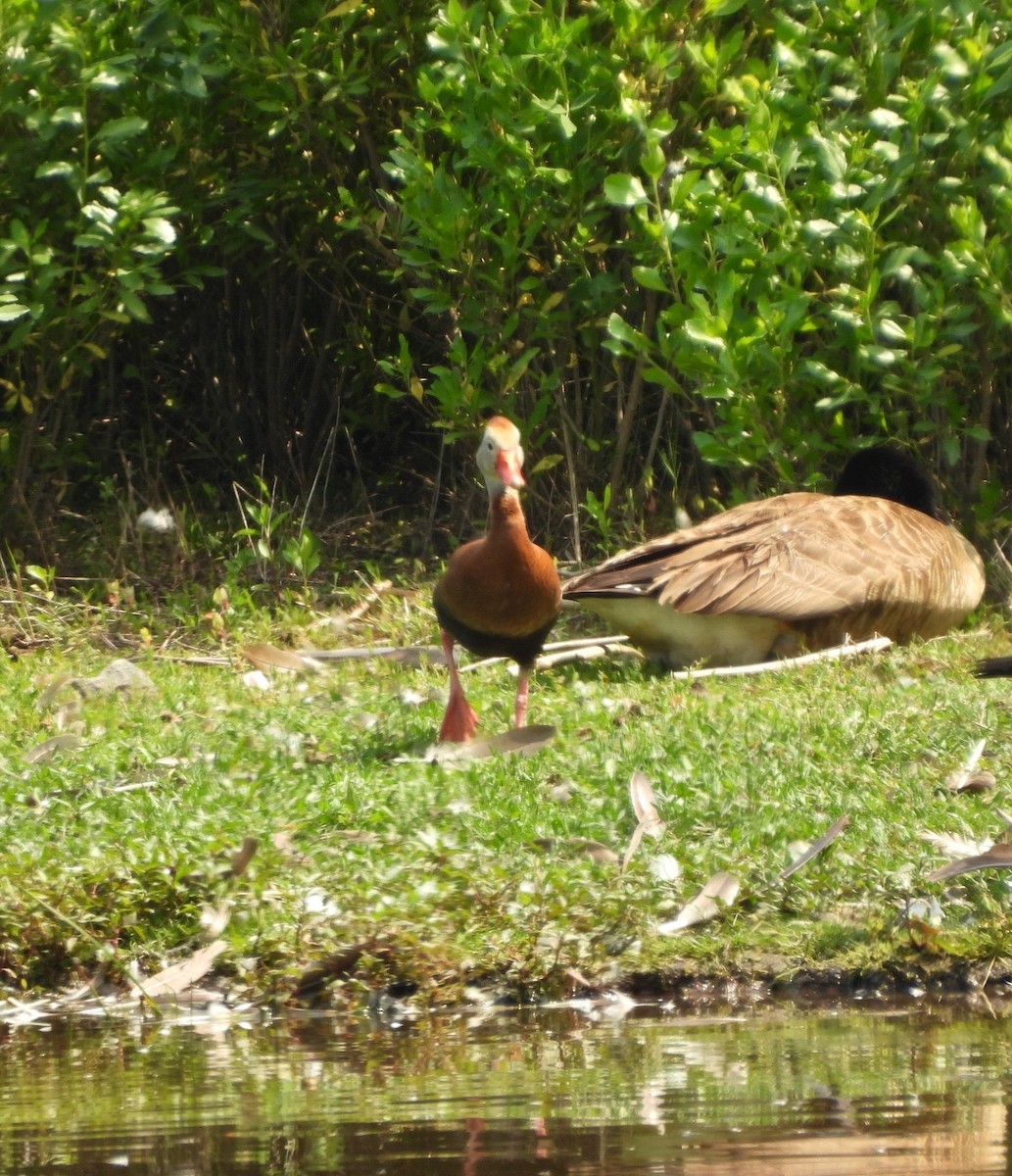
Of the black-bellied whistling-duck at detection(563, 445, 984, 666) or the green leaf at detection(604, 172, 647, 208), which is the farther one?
the green leaf at detection(604, 172, 647, 208)

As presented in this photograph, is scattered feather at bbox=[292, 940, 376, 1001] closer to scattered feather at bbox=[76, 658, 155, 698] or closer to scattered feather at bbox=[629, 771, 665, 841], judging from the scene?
scattered feather at bbox=[629, 771, 665, 841]

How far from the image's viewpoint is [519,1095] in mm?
3691

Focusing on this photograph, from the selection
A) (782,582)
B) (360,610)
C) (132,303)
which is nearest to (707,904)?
(782,582)

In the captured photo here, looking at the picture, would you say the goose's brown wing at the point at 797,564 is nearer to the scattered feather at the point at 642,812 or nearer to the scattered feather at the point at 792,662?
the scattered feather at the point at 792,662

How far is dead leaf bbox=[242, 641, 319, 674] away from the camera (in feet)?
27.4

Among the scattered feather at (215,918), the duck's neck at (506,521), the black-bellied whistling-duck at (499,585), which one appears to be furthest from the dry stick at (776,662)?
the scattered feather at (215,918)

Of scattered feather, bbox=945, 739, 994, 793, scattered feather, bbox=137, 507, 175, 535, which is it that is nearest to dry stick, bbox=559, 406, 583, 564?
scattered feather, bbox=137, 507, 175, 535

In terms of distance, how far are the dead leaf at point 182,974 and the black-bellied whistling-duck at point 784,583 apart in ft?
10.9

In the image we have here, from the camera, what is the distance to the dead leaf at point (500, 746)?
6324mm

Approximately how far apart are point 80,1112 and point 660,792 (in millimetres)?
2377

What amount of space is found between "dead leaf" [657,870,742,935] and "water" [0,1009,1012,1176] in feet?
1.23

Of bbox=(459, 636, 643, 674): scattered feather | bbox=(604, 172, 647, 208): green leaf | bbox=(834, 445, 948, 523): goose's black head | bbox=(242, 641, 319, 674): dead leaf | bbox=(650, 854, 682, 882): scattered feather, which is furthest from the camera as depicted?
bbox=(834, 445, 948, 523): goose's black head

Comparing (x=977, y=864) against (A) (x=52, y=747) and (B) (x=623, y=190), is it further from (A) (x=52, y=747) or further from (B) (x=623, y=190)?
(B) (x=623, y=190)

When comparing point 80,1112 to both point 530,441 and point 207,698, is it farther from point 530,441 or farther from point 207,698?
point 530,441
